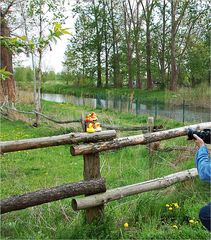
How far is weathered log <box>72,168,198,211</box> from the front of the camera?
3.42 m

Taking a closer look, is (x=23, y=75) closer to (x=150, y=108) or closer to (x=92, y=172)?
(x=150, y=108)

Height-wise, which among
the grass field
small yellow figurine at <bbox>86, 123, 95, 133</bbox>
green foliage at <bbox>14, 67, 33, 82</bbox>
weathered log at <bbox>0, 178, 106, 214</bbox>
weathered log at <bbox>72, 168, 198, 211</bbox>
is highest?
green foliage at <bbox>14, 67, 33, 82</bbox>

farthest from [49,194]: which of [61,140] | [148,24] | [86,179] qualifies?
[148,24]

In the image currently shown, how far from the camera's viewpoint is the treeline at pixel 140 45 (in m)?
34.0

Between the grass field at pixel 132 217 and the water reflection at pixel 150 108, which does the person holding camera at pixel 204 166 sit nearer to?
the grass field at pixel 132 217

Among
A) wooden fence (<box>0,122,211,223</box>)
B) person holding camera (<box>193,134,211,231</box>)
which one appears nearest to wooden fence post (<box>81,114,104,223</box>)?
wooden fence (<box>0,122,211,223</box>)

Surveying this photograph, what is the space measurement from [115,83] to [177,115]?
91.3 feet

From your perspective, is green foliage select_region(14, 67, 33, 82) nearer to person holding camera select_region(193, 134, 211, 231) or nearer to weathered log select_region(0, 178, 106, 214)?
Answer: weathered log select_region(0, 178, 106, 214)

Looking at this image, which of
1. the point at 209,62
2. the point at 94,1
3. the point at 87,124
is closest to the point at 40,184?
the point at 87,124

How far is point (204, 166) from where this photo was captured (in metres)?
2.39

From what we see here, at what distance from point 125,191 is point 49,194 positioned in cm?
85

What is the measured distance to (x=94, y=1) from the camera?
3994cm

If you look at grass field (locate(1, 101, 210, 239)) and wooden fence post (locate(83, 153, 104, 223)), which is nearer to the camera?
grass field (locate(1, 101, 210, 239))

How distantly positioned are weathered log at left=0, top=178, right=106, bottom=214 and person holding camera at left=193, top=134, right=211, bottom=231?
1.12m
